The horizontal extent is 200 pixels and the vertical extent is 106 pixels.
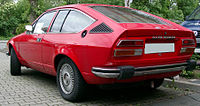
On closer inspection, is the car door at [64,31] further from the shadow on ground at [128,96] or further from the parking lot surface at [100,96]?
the shadow on ground at [128,96]

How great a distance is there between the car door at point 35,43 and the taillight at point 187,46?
8.23ft

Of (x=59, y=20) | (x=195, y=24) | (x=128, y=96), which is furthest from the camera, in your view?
(x=195, y=24)

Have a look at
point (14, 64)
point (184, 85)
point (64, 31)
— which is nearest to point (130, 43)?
point (64, 31)

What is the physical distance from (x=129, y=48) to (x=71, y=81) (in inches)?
46.2

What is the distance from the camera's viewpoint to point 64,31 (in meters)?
4.24

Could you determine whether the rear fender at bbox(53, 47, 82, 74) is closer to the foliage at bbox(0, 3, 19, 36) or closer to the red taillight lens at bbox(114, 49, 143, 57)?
the red taillight lens at bbox(114, 49, 143, 57)

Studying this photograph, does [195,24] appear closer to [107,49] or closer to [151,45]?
[151,45]

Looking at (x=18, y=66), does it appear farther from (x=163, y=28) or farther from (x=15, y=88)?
(x=163, y=28)

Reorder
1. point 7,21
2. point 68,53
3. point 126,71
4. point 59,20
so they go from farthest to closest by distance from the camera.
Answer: point 7,21 → point 59,20 → point 68,53 → point 126,71

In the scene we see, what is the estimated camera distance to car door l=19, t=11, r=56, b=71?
16.0 feet

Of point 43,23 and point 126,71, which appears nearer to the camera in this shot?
point 126,71

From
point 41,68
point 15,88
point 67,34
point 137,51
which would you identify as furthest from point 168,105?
point 15,88

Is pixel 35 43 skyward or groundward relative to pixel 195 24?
groundward

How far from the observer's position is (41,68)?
16.1 feet
